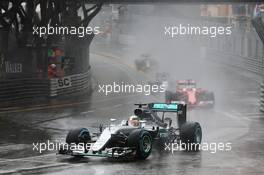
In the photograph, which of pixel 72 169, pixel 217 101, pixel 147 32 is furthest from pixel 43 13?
pixel 147 32

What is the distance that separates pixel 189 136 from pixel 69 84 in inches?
808

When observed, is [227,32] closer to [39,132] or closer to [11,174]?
[39,132]

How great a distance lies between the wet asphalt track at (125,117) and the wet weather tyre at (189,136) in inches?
21.3

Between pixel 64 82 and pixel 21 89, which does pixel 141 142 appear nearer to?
pixel 21 89

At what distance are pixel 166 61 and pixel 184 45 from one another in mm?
5653

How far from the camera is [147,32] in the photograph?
280ft

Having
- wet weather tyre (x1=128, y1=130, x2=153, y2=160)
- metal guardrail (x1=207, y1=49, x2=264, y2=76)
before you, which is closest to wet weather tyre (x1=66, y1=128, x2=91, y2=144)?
wet weather tyre (x1=128, y1=130, x2=153, y2=160)

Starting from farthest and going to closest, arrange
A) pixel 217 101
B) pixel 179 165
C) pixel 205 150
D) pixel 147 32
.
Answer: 1. pixel 147 32
2. pixel 217 101
3. pixel 205 150
4. pixel 179 165

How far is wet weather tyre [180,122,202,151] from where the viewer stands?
22016mm

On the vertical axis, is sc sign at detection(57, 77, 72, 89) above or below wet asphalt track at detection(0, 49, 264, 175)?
above

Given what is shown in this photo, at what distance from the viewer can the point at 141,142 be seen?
19.8 m

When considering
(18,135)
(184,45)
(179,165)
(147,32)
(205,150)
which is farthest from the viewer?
(147,32)

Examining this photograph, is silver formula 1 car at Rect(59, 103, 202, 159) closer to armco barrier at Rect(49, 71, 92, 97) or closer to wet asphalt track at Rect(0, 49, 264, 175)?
wet asphalt track at Rect(0, 49, 264, 175)
